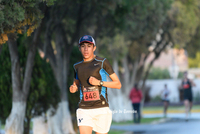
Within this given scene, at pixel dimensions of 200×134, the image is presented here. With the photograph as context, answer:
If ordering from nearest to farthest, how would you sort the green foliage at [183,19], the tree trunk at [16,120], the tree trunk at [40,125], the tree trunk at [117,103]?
the tree trunk at [16,120], the tree trunk at [40,125], the green foliage at [183,19], the tree trunk at [117,103]

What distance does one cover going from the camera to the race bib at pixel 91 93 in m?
5.41

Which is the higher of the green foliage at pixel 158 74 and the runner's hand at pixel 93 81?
the green foliage at pixel 158 74

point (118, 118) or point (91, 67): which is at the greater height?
point (91, 67)

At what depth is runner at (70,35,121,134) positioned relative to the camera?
5.43 metres

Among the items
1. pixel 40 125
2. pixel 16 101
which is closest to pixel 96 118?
pixel 16 101

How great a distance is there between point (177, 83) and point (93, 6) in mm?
37468

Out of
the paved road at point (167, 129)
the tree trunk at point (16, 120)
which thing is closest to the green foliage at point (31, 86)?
the tree trunk at point (16, 120)

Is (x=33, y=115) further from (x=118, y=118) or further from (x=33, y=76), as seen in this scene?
(x=118, y=118)

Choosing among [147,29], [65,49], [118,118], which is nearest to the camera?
[65,49]

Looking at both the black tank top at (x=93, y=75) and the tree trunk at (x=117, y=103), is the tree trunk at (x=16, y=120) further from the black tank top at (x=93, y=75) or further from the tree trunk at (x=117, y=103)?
the tree trunk at (x=117, y=103)

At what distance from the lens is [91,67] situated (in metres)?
5.47

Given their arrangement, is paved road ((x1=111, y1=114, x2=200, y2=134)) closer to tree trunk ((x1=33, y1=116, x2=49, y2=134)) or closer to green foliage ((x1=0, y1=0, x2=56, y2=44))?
tree trunk ((x1=33, y1=116, x2=49, y2=134))

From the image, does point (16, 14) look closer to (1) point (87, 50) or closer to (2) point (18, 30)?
(2) point (18, 30)

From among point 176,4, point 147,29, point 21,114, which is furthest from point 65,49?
point 176,4
